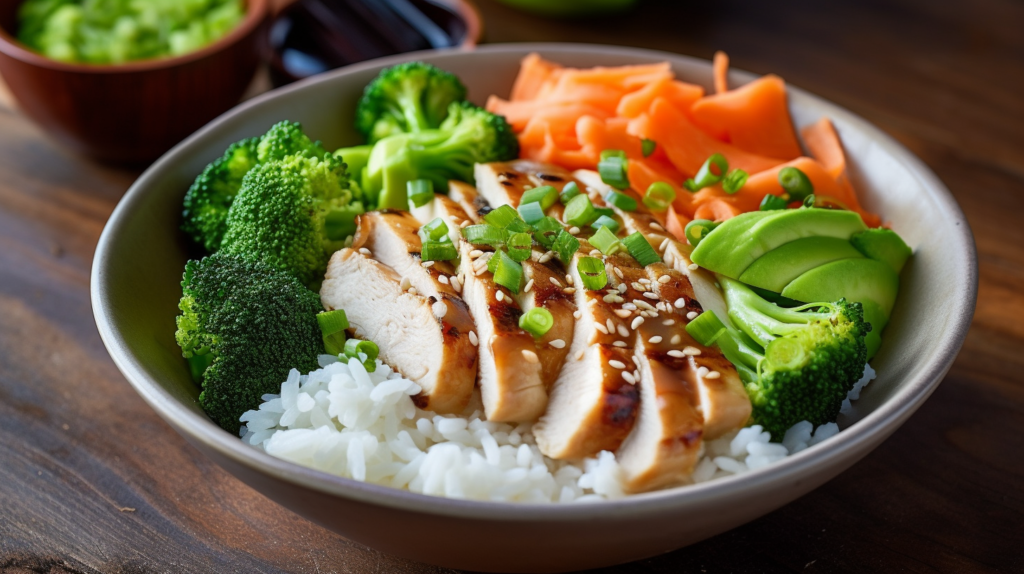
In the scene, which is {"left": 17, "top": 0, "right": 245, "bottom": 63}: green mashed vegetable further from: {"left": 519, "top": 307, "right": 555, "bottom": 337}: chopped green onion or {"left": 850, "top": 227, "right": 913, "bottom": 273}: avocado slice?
{"left": 850, "top": 227, "right": 913, "bottom": 273}: avocado slice

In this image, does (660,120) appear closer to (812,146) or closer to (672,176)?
(672,176)

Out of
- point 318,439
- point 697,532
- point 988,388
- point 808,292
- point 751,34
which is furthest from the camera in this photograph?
point 751,34

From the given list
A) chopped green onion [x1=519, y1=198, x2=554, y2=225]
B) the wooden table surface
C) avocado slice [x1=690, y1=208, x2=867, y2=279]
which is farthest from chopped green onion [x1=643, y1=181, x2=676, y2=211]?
the wooden table surface

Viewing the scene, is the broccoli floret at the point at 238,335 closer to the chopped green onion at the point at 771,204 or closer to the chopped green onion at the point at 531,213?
the chopped green onion at the point at 531,213

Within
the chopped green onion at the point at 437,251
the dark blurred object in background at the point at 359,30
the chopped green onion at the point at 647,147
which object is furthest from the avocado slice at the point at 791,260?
the dark blurred object in background at the point at 359,30

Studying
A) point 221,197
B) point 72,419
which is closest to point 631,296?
point 221,197

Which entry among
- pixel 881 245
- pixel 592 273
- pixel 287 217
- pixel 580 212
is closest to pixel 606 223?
pixel 580 212

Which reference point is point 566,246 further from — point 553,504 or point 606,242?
point 553,504
